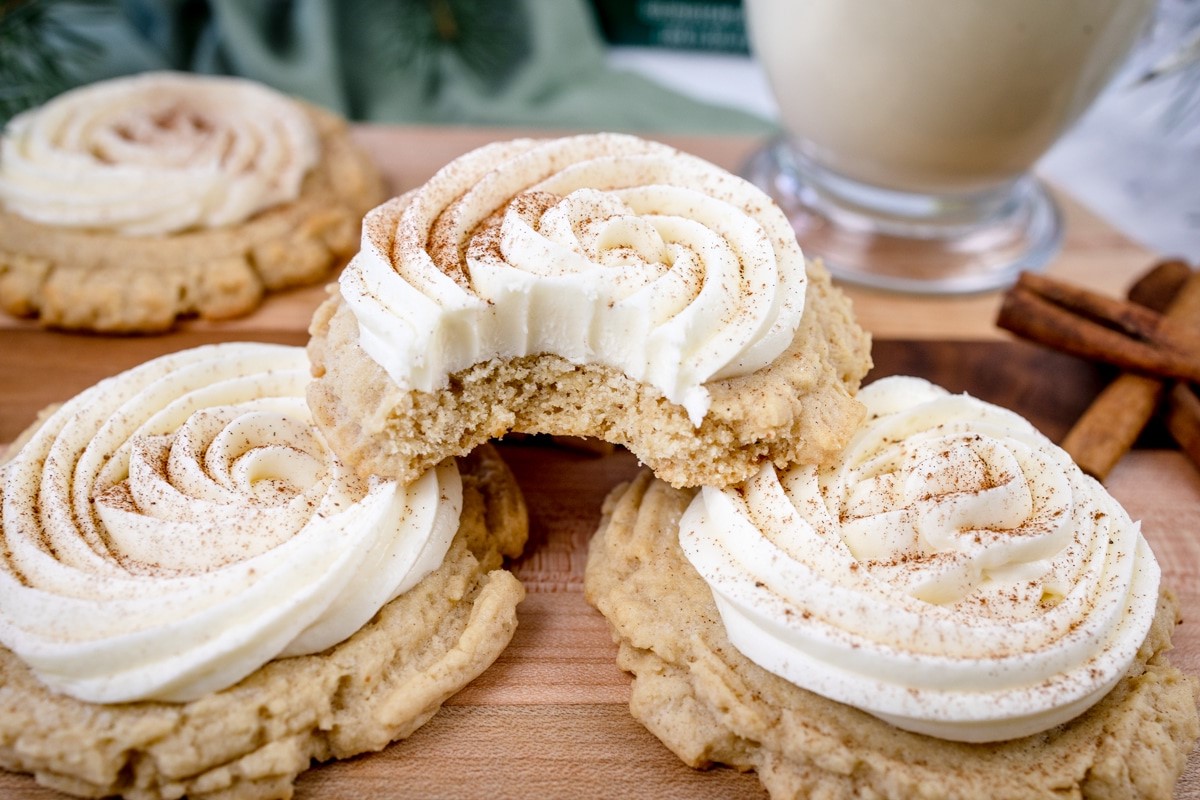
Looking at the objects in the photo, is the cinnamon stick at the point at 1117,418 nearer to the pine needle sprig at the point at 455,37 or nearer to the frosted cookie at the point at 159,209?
the frosted cookie at the point at 159,209

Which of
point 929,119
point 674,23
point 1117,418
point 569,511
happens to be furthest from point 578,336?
point 674,23

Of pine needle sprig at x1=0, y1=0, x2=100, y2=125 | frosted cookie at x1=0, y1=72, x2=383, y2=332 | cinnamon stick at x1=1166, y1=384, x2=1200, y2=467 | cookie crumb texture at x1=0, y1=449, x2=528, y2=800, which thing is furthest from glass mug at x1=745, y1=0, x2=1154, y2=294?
pine needle sprig at x1=0, y1=0, x2=100, y2=125

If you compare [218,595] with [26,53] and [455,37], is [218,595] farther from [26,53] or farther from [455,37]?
[455,37]

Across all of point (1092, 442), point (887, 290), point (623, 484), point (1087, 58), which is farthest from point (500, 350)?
point (1087, 58)

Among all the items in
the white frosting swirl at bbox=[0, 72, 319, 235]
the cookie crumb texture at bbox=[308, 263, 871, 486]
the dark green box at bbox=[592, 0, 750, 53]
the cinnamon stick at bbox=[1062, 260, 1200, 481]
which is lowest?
the dark green box at bbox=[592, 0, 750, 53]

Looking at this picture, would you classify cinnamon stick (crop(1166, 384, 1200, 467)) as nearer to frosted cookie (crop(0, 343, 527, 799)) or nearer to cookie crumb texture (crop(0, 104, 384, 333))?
frosted cookie (crop(0, 343, 527, 799))

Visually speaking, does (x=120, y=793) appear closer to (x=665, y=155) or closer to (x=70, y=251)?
(x=665, y=155)
